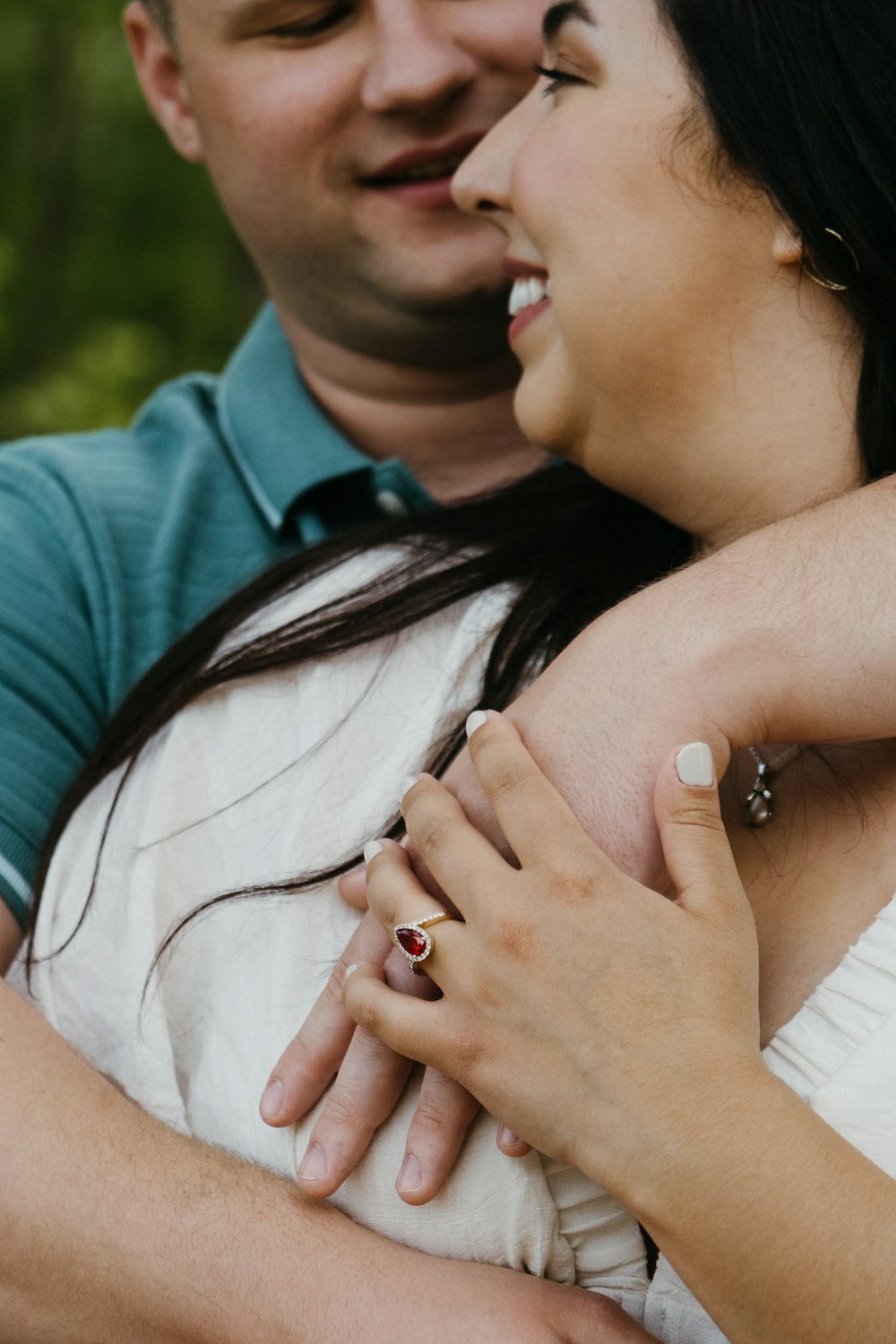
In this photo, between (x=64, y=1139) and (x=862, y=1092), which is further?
(x=64, y=1139)

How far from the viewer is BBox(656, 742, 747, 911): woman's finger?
1.29m

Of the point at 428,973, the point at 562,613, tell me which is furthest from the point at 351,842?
the point at 562,613

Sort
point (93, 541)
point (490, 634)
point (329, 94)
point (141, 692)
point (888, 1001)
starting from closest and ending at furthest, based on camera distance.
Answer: point (888, 1001) < point (490, 634) < point (141, 692) < point (93, 541) < point (329, 94)

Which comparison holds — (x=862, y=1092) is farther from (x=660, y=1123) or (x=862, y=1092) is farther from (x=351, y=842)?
(x=351, y=842)

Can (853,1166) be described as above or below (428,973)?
below

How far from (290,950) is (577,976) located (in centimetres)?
41

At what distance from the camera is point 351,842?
1603mm

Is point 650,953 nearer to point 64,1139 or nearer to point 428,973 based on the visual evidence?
point 428,973

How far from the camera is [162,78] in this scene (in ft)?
9.94

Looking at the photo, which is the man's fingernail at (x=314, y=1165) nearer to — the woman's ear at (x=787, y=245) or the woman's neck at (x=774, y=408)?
the woman's neck at (x=774, y=408)

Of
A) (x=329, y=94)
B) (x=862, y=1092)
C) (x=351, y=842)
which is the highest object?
(x=329, y=94)

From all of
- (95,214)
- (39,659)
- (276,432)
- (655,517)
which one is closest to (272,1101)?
(39,659)

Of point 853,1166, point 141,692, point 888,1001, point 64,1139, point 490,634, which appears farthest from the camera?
point 141,692

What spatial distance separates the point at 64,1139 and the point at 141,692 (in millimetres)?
574
